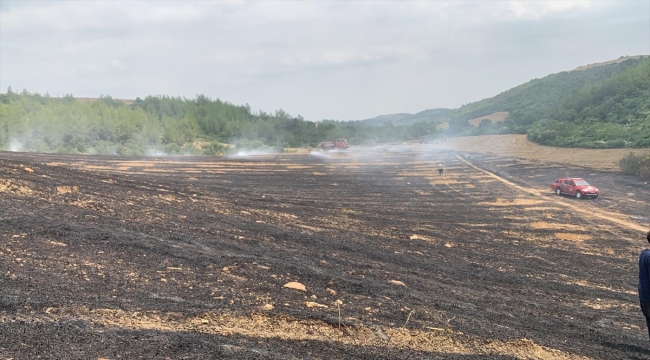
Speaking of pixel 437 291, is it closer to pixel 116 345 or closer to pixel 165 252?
pixel 165 252

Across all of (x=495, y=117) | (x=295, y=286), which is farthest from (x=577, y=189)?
(x=495, y=117)

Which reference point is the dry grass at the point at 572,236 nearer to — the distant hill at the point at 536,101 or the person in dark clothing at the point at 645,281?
the person in dark clothing at the point at 645,281

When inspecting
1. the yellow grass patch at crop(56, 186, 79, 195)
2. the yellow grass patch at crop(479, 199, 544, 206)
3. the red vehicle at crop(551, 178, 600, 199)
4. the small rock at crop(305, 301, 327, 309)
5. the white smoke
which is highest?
the white smoke

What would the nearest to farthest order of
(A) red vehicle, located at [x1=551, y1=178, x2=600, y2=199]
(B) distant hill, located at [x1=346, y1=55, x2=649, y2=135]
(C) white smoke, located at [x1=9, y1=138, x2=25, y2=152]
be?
(A) red vehicle, located at [x1=551, y1=178, x2=600, y2=199] → (C) white smoke, located at [x1=9, y1=138, x2=25, y2=152] → (B) distant hill, located at [x1=346, y1=55, x2=649, y2=135]

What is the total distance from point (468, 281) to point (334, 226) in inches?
236

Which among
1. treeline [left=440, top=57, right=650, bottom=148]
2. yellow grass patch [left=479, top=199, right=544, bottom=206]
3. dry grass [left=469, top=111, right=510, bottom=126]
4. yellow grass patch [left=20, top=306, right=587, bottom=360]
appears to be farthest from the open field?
dry grass [left=469, top=111, right=510, bottom=126]

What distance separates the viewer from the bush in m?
36.9

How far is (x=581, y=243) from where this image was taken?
60.1 feet

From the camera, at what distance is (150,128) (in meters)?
71.4

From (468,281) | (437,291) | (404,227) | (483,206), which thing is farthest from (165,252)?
(483,206)

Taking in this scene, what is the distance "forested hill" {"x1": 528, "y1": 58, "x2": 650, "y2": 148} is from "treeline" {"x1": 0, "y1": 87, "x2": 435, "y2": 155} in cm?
3979

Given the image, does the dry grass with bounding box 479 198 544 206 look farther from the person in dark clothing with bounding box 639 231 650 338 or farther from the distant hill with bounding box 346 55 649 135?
the distant hill with bounding box 346 55 649 135

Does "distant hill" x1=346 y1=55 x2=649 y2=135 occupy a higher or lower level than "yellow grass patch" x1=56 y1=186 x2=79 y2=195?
higher

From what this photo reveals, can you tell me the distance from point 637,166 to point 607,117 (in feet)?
149
